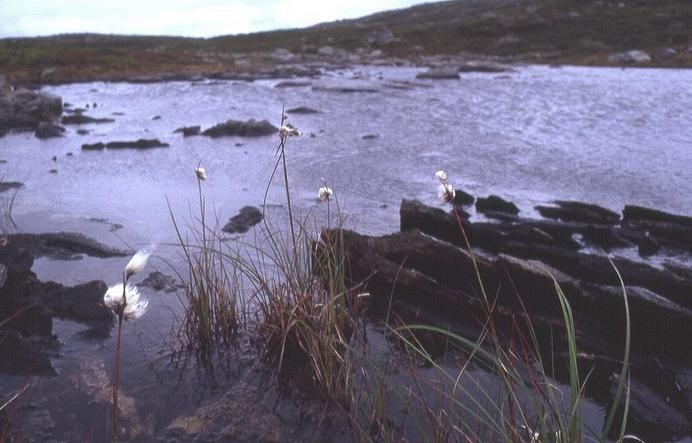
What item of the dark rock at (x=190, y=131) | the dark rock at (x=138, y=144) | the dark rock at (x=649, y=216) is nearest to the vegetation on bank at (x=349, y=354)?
the dark rock at (x=649, y=216)

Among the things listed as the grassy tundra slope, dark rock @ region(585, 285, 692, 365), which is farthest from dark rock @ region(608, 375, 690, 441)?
the grassy tundra slope

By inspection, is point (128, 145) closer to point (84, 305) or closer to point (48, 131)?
point (48, 131)

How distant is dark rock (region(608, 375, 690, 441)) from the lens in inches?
118

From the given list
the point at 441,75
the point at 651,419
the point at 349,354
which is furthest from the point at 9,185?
the point at 441,75

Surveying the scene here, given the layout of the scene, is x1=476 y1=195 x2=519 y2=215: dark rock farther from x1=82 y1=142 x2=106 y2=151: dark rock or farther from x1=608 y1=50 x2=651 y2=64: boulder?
x1=608 y1=50 x2=651 y2=64: boulder

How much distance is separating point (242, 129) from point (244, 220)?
23.6 ft

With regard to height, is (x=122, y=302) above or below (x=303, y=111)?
above

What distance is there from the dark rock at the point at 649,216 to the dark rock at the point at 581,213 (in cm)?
11

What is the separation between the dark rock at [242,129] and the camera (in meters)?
13.1

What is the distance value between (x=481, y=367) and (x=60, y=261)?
3.68 meters

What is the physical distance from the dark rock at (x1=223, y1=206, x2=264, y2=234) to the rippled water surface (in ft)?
1.30

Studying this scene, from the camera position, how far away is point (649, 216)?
21.3 ft

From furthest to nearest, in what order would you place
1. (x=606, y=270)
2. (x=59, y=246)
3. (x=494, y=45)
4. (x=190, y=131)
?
(x=494, y=45) → (x=190, y=131) → (x=59, y=246) → (x=606, y=270)

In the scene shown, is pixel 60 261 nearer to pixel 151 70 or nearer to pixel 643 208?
pixel 643 208
